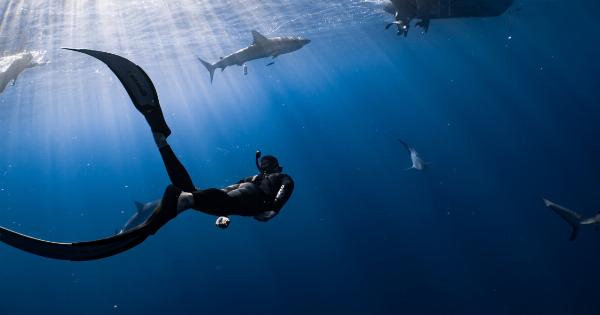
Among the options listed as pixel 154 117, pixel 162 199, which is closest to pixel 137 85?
pixel 154 117

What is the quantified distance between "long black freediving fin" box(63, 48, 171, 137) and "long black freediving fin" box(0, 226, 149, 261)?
4.77 ft

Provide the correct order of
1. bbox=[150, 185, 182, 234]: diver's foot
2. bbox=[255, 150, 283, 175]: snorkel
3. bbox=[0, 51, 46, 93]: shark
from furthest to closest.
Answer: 1. bbox=[0, 51, 46, 93]: shark
2. bbox=[255, 150, 283, 175]: snorkel
3. bbox=[150, 185, 182, 234]: diver's foot

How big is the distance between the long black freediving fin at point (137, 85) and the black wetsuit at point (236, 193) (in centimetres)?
36

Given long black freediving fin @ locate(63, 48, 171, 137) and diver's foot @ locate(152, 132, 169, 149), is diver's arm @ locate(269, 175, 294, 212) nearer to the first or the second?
diver's foot @ locate(152, 132, 169, 149)

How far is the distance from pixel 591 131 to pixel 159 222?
3944cm

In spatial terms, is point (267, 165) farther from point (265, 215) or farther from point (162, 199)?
point (162, 199)

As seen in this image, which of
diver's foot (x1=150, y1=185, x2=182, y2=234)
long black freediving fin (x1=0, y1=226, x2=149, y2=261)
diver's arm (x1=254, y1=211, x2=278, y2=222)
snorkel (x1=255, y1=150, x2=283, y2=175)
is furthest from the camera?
snorkel (x1=255, y1=150, x2=283, y2=175)

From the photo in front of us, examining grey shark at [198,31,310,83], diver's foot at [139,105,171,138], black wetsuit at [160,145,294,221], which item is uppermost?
diver's foot at [139,105,171,138]

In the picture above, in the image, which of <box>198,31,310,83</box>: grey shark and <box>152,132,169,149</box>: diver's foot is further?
<box>198,31,310,83</box>: grey shark

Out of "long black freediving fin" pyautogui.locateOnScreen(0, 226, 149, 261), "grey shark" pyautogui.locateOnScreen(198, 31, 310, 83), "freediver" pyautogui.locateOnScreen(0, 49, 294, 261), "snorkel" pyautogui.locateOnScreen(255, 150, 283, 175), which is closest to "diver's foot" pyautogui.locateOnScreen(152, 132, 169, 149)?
"freediver" pyautogui.locateOnScreen(0, 49, 294, 261)

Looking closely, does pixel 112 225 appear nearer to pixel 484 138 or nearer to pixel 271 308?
pixel 271 308

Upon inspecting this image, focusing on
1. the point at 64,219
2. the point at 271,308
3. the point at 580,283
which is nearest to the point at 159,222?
the point at 271,308

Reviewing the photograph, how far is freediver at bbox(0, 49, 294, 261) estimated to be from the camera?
2.60 meters

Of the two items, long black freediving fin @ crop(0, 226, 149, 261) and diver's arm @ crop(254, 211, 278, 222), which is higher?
long black freediving fin @ crop(0, 226, 149, 261)
